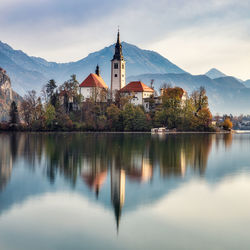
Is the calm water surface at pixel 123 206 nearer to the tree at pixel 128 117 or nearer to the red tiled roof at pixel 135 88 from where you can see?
the tree at pixel 128 117

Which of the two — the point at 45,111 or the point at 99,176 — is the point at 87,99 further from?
the point at 99,176

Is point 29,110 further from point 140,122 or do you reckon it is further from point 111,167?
point 111,167

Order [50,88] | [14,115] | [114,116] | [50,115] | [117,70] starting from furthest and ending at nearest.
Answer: [117,70]
[50,88]
[14,115]
[114,116]
[50,115]

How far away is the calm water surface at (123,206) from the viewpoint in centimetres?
1180

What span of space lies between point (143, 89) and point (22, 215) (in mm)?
89180

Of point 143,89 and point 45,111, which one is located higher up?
point 143,89

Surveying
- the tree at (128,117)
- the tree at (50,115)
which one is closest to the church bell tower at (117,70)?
the tree at (128,117)

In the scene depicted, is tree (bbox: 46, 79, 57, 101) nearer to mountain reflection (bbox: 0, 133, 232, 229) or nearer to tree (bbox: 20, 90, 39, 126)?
tree (bbox: 20, 90, 39, 126)

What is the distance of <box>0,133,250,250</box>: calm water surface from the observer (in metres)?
11.8

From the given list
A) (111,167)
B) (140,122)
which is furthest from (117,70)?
(111,167)

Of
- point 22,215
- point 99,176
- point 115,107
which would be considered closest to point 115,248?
point 22,215

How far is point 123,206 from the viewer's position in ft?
51.4

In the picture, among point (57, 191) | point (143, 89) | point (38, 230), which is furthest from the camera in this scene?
point (143, 89)

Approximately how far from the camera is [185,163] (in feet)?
94.5
